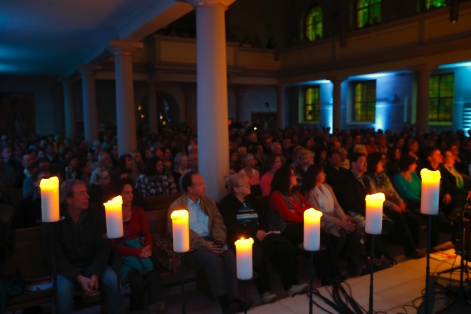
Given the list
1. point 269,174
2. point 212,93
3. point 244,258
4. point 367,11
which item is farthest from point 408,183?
point 367,11

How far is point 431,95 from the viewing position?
16719 mm

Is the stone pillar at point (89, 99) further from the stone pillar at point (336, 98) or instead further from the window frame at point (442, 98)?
the window frame at point (442, 98)

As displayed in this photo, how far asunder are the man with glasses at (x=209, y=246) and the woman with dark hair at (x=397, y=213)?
245 centimetres

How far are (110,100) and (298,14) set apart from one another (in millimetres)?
12382

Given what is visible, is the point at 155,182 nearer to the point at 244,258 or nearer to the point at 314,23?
the point at 244,258

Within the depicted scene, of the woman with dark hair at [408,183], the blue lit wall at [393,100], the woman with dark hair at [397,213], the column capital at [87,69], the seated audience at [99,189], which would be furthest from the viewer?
the blue lit wall at [393,100]

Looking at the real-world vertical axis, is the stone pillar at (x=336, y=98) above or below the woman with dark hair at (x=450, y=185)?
above

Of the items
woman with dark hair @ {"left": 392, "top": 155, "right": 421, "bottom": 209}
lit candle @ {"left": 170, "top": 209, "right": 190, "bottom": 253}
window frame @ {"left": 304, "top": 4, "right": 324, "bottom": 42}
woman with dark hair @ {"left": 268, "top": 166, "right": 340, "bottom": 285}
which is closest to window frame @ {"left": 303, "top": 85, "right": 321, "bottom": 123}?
window frame @ {"left": 304, "top": 4, "right": 324, "bottom": 42}

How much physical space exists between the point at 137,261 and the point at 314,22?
2207 centimetres

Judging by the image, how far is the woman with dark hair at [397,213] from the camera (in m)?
5.05

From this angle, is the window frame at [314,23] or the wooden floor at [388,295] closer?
the wooden floor at [388,295]

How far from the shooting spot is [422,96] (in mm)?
13070

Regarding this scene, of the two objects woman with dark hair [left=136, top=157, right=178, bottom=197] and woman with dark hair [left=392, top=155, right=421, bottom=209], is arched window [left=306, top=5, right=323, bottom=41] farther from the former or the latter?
woman with dark hair [left=136, top=157, right=178, bottom=197]

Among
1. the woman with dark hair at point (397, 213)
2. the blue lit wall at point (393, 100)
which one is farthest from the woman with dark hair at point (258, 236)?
the blue lit wall at point (393, 100)
